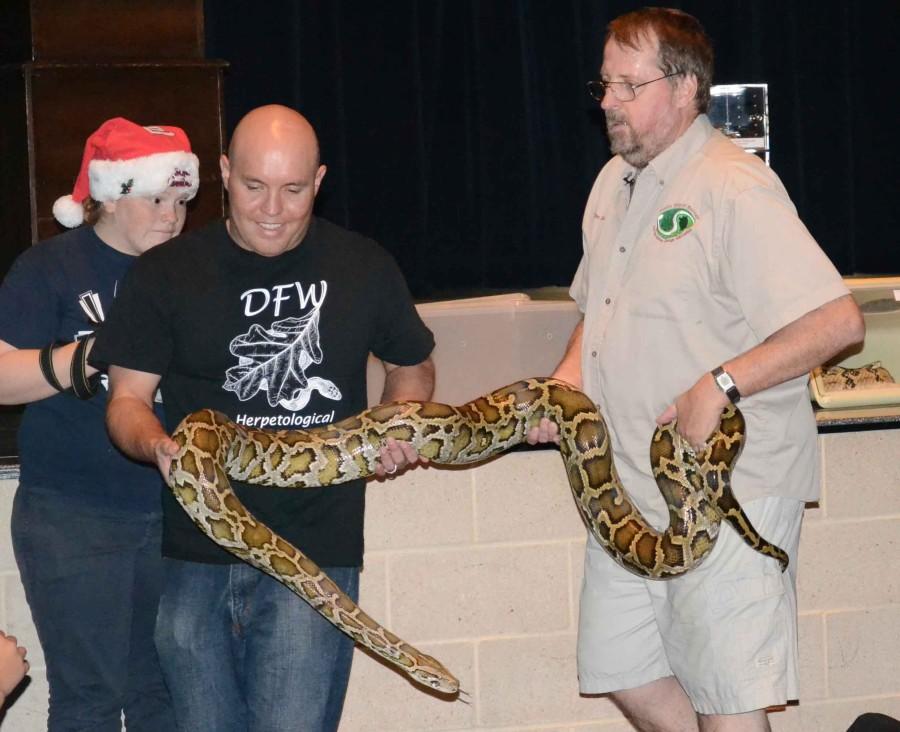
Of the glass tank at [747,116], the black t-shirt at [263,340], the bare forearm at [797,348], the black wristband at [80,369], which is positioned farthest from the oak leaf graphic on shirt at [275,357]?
the glass tank at [747,116]

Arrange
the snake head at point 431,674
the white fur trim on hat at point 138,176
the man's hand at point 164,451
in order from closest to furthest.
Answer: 1. the man's hand at point 164,451
2. the snake head at point 431,674
3. the white fur trim on hat at point 138,176

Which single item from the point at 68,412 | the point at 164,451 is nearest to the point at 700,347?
the point at 164,451

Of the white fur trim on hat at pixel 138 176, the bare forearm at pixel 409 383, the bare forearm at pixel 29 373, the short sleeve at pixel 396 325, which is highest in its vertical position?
the white fur trim on hat at pixel 138 176

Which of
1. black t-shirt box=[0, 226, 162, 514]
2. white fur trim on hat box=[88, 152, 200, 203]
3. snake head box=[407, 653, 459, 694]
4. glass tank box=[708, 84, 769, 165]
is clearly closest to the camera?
snake head box=[407, 653, 459, 694]

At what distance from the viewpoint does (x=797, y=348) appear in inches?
119

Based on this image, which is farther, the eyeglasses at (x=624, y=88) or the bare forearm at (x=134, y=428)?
the eyeglasses at (x=624, y=88)

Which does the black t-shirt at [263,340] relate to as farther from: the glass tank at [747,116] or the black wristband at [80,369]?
the glass tank at [747,116]

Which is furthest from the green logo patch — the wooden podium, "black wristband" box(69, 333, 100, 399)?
the wooden podium

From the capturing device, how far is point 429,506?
415cm

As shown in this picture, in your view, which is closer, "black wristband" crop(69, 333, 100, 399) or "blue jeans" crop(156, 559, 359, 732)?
"blue jeans" crop(156, 559, 359, 732)

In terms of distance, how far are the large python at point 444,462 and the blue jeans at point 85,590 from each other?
1.63 ft

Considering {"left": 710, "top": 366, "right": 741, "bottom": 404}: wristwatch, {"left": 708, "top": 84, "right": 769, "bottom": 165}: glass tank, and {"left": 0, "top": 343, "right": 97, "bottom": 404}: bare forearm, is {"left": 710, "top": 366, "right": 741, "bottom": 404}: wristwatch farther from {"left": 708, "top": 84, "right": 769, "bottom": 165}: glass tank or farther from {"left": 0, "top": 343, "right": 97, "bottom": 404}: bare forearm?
{"left": 708, "top": 84, "right": 769, "bottom": 165}: glass tank

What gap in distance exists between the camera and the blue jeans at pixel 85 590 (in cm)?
342

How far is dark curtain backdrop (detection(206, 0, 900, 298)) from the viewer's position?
6266mm
